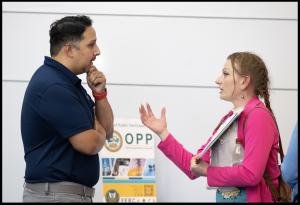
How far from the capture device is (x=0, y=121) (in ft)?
13.4

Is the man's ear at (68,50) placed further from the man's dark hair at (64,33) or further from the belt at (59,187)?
the belt at (59,187)

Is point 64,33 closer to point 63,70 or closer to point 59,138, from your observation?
point 63,70

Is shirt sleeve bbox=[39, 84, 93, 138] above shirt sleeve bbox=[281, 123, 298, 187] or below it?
above

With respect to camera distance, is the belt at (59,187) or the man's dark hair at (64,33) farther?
the man's dark hair at (64,33)

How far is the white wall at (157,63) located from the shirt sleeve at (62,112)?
1931 mm

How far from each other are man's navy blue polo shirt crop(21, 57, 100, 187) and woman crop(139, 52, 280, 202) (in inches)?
19.6

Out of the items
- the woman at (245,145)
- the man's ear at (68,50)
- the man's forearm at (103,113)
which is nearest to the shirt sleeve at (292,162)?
the woman at (245,145)

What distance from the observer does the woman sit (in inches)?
88.4

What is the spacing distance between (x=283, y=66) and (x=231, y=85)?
1962 mm

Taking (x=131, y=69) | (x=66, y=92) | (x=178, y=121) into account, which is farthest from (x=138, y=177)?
(x=66, y=92)

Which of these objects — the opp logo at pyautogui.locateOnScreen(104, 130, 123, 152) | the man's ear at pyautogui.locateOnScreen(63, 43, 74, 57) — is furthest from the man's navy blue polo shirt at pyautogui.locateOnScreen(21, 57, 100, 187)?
the opp logo at pyautogui.locateOnScreen(104, 130, 123, 152)

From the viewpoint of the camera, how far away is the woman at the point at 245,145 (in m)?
2.25

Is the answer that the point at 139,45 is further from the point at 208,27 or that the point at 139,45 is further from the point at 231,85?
the point at 231,85

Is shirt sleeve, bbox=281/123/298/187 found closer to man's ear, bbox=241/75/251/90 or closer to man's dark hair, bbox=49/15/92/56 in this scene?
man's ear, bbox=241/75/251/90
